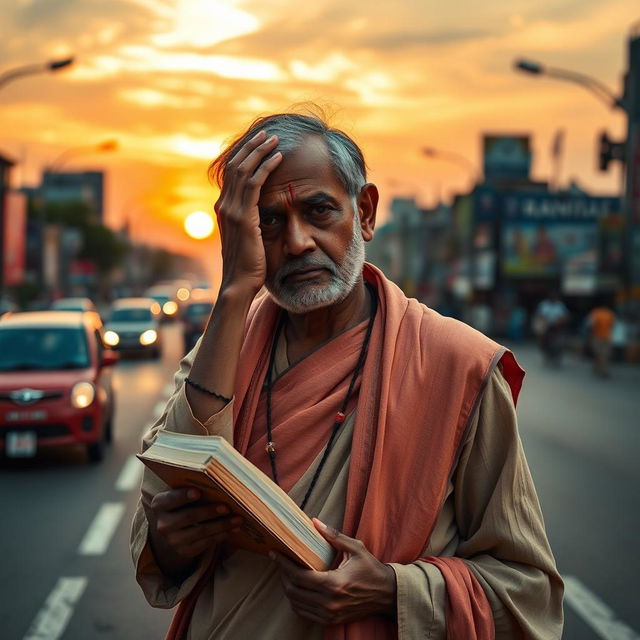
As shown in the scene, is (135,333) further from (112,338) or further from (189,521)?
(189,521)

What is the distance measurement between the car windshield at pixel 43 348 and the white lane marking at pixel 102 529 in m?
3.01

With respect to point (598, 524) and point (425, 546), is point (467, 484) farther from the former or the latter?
point (598, 524)

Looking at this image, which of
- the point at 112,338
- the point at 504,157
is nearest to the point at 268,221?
the point at 112,338

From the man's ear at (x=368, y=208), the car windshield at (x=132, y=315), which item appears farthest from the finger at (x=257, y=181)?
the car windshield at (x=132, y=315)

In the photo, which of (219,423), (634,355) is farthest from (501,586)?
(634,355)

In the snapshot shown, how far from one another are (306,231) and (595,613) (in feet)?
13.2

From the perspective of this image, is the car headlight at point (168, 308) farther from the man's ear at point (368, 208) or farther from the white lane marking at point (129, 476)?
the man's ear at point (368, 208)

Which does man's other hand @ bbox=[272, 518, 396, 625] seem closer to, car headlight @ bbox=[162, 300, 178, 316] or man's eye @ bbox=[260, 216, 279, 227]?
man's eye @ bbox=[260, 216, 279, 227]

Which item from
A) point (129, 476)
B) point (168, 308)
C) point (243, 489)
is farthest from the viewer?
point (168, 308)

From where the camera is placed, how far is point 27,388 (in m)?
10.7

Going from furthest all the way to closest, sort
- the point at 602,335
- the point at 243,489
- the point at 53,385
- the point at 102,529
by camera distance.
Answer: the point at 602,335, the point at 53,385, the point at 102,529, the point at 243,489

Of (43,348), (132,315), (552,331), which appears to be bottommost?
(132,315)

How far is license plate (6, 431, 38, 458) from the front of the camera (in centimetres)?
1051

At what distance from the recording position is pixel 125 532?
772 cm
